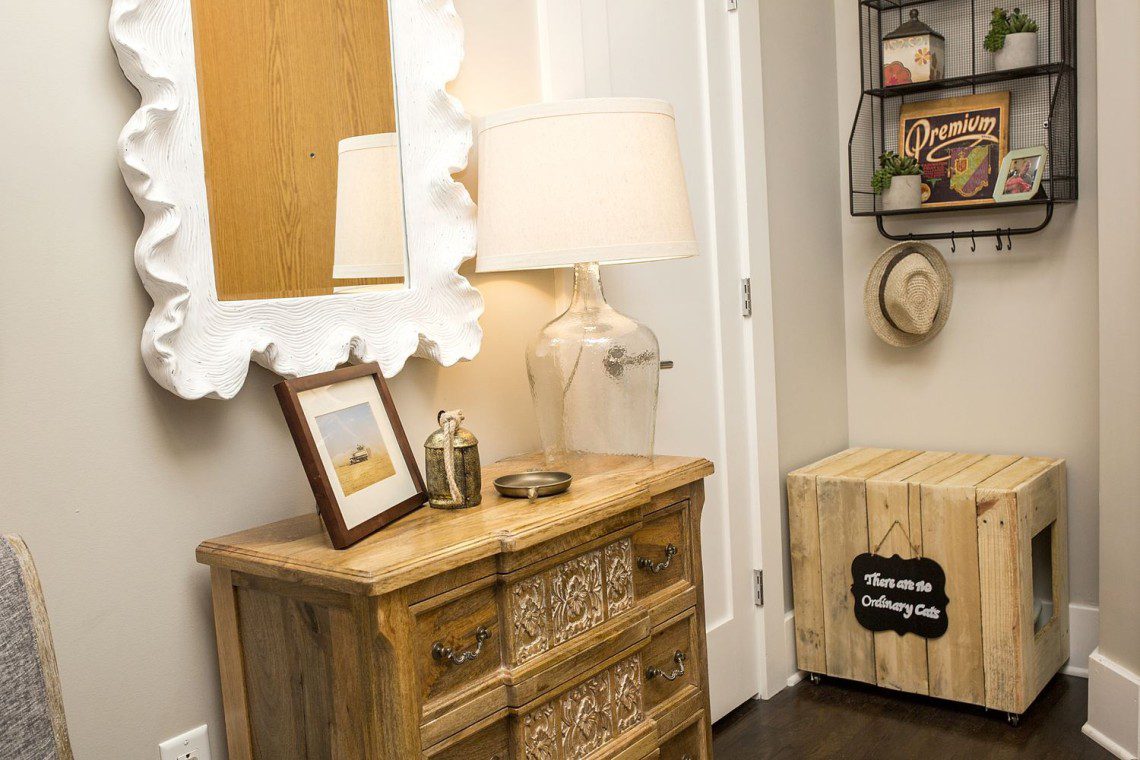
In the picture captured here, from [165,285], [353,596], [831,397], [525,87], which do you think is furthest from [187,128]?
[831,397]

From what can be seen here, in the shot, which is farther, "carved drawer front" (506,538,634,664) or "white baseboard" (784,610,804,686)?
"white baseboard" (784,610,804,686)

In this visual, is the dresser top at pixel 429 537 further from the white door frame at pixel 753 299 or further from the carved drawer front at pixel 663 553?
the white door frame at pixel 753 299

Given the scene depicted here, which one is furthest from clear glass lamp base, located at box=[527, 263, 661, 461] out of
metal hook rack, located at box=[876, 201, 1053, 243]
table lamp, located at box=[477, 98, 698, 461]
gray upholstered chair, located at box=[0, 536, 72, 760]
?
metal hook rack, located at box=[876, 201, 1053, 243]

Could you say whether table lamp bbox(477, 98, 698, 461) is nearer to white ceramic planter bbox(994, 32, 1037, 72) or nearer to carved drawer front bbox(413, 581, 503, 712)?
carved drawer front bbox(413, 581, 503, 712)

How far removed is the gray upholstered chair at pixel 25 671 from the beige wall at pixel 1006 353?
2609 mm

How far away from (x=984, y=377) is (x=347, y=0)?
2165 millimetres

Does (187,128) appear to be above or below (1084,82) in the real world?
below

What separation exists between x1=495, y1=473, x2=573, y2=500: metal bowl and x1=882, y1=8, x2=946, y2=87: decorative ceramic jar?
1.84 meters

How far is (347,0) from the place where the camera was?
1754 millimetres

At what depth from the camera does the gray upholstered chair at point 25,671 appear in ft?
3.45

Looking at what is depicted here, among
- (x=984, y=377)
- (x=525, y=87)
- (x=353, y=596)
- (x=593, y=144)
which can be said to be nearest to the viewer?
(x=353, y=596)

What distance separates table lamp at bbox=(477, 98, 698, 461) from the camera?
170 centimetres

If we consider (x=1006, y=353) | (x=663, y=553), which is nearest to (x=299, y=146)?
(x=663, y=553)

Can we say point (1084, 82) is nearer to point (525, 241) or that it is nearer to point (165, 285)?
point (525, 241)
